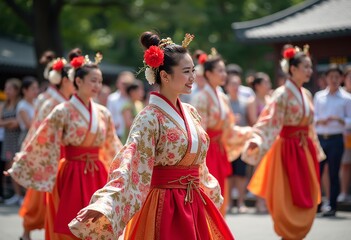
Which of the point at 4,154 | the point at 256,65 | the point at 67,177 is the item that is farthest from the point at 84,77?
the point at 256,65

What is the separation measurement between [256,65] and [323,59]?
1248 centimetres

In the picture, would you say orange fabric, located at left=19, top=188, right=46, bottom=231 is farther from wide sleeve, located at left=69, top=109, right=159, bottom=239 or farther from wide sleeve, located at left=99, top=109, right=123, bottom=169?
wide sleeve, located at left=69, top=109, right=159, bottom=239

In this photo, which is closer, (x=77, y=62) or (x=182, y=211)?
(x=182, y=211)

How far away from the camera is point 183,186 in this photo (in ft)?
16.1

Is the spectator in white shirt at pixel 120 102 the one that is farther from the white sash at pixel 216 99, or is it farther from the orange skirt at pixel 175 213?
the orange skirt at pixel 175 213

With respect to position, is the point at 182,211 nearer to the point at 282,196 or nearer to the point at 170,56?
the point at 170,56

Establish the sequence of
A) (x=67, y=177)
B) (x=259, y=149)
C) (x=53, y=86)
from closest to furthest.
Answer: (x=67, y=177), (x=259, y=149), (x=53, y=86)

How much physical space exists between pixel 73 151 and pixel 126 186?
7.05 ft


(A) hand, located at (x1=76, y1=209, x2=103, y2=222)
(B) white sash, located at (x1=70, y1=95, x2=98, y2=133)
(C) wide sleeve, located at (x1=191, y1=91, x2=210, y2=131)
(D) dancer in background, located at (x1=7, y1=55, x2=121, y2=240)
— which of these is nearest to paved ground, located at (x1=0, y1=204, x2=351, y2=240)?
(C) wide sleeve, located at (x1=191, y1=91, x2=210, y2=131)

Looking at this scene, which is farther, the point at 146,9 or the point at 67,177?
the point at 146,9

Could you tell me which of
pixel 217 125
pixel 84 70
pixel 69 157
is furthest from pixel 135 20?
pixel 69 157

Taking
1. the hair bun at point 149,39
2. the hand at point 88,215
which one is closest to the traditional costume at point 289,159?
the hair bun at point 149,39

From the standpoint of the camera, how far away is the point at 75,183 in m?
6.60

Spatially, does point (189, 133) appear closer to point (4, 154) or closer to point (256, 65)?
point (4, 154)
